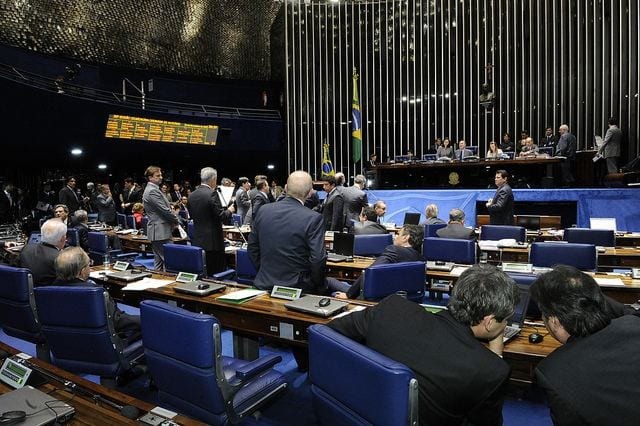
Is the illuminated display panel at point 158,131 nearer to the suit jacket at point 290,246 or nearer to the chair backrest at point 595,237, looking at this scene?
the suit jacket at point 290,246

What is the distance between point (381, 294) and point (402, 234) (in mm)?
715

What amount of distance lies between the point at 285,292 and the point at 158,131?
11.4 meters

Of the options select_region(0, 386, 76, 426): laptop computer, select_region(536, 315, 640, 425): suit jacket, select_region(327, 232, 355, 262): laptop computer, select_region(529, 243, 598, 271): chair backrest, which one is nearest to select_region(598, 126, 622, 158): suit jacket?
select_region(529, 243, 598, 271): chair backrest

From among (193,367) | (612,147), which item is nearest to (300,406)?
(193,367)

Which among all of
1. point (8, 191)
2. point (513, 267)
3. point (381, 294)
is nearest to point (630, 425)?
point (381, 294)

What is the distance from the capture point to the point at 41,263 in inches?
129

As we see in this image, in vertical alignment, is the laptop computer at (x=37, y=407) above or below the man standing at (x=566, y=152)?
below

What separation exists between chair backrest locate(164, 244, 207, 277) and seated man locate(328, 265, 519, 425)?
2.62 m

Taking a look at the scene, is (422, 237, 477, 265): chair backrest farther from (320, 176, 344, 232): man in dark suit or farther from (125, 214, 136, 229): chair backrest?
(125, 214, 136, 229): chair backrest

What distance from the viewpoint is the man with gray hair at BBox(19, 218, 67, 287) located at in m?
3.27

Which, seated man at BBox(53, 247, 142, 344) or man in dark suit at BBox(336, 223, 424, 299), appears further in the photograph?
man in dark suit at BBox(336, 223, 424, 299)

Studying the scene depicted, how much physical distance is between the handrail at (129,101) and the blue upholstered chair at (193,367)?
10.1 m

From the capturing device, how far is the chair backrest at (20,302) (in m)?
2.86

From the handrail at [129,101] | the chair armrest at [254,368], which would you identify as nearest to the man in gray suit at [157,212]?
the chair armrest at [254,368]
